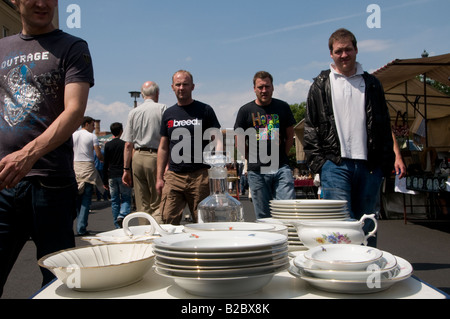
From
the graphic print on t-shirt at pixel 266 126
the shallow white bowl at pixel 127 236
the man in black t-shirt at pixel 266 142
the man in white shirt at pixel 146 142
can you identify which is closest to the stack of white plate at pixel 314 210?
the shallow white bowl at pixel 127 236

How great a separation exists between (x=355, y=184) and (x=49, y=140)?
211 centimetres

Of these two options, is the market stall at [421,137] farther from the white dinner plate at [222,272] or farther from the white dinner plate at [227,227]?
the white dinner plate at [222,272]

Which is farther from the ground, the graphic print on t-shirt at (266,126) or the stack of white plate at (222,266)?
the graphic print on t-shirt at (266,126)

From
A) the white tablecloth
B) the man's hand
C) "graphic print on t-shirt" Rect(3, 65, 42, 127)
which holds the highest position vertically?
"graphic print on t-shirt" Rect(3, 65, 42, 127)

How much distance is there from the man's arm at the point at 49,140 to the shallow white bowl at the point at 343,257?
112 cm

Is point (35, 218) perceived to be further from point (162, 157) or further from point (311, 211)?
point (162, 157)

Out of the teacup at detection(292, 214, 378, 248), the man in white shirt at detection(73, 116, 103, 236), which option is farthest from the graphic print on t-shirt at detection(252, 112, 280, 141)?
the man in white shirt at detection(73, 116, 103, 236)

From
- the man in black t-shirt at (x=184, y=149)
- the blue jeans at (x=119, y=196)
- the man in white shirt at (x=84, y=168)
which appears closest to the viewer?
the man in black t-shirt at (x=184, y=149)

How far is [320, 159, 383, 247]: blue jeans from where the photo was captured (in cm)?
293

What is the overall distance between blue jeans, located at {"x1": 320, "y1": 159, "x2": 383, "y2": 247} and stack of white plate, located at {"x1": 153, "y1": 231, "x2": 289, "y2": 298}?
76.6 inches

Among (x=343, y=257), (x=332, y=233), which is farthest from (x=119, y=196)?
(x=343, y=257)

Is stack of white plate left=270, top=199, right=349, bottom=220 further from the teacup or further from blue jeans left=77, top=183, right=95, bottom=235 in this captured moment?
blue jeans left=77, top=183, right=95, bottom=235

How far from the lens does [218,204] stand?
2020 mm

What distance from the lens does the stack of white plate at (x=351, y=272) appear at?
1040mm
